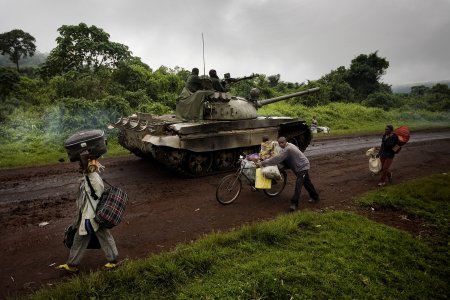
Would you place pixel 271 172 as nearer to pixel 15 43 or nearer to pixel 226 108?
pixel 226 108

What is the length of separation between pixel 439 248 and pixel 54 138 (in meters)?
13.4

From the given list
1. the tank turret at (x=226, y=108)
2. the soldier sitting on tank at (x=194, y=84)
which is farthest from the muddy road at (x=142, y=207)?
the soldier sitting on tank at (x=194, y=84)

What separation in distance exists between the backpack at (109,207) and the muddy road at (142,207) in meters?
0.88

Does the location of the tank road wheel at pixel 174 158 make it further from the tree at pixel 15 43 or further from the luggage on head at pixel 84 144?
the tree at pixel 15 43

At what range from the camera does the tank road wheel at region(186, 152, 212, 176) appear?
31.3ft

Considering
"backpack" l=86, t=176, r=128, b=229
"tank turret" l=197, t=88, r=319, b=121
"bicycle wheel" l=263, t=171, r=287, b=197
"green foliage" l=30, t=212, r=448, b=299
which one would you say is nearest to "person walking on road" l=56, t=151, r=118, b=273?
"backpack" l=86, t=176, r=128, b=229

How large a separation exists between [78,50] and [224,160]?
46.4 ft

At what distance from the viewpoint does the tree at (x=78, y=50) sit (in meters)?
19.3

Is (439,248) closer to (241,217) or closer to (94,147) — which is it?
(241,217)

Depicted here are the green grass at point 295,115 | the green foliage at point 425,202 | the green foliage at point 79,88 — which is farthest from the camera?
the green foliage at point 79,88

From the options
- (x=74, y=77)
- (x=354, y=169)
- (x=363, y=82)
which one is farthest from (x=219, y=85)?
(x=363, y=82)

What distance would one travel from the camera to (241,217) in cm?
657

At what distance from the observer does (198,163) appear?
970cm

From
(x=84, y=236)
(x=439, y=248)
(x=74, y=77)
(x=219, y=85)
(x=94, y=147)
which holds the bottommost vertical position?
(x=439, y=248)
